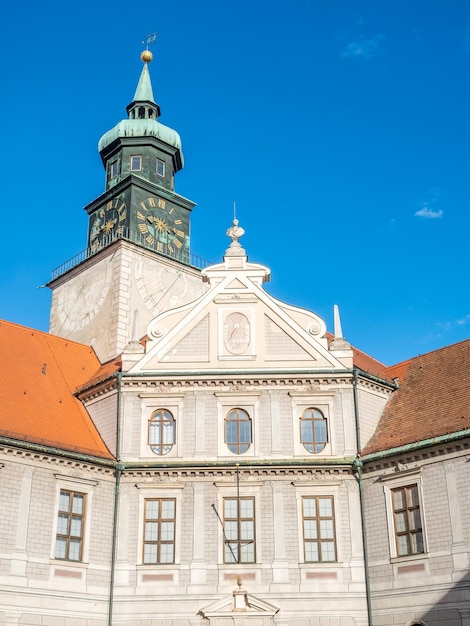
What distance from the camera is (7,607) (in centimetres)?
2477

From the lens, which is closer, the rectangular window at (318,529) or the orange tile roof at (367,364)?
the rectangular window at (318,529)

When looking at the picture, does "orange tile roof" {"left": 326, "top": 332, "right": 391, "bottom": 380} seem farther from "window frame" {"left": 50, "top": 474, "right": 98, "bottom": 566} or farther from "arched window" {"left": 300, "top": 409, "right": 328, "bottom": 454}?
"window frame" {"left": 50, "top": 474, "right": 98, "bottom": 566}

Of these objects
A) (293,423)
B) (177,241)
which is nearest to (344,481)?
(293,423)

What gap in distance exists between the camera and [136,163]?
43812 millimetres

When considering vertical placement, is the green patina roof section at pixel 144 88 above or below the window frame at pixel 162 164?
above

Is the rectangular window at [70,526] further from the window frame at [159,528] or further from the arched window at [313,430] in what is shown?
the arched window at [313,430]

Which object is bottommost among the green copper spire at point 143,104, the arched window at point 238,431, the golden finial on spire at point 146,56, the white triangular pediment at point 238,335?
the arched window at point 238,431

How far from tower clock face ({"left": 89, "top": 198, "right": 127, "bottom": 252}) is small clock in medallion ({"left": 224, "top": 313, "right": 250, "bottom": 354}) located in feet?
39.1

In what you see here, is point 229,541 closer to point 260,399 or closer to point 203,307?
point 260,399

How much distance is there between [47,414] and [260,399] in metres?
7.34

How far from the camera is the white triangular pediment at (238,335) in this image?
29953 mm


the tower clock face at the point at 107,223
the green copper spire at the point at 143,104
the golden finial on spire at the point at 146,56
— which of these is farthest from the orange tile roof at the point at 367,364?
the golden finial on spire at the point at 146,56

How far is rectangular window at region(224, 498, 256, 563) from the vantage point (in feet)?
89.7

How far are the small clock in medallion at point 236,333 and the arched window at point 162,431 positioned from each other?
327cm
